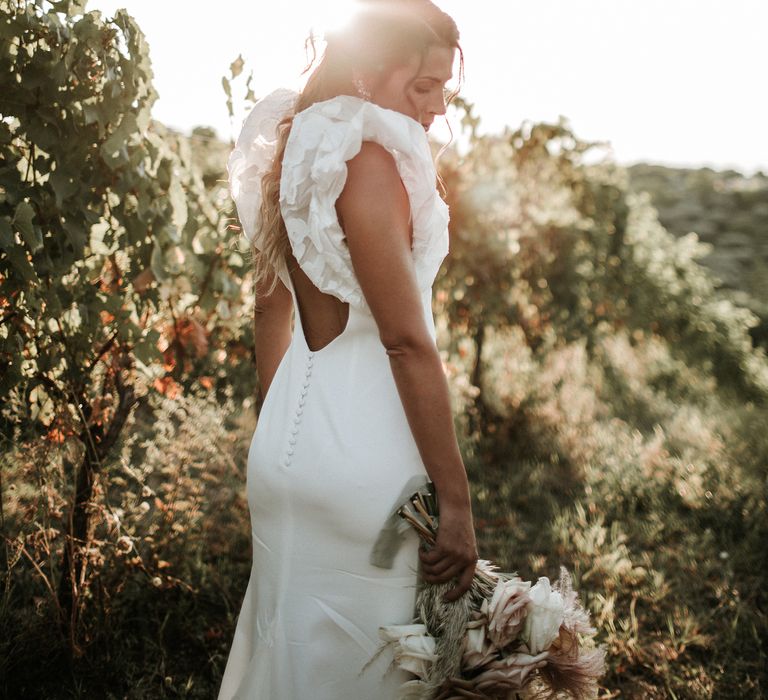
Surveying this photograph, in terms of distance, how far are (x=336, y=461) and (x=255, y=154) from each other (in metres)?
0.80

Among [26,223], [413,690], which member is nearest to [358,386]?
[413,690]

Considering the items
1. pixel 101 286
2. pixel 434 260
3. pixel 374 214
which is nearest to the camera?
pixel 374 214

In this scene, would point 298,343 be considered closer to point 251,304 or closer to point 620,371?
point 251,304

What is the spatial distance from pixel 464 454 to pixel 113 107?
3.44m

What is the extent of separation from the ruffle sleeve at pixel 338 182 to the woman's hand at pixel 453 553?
0.46 meters

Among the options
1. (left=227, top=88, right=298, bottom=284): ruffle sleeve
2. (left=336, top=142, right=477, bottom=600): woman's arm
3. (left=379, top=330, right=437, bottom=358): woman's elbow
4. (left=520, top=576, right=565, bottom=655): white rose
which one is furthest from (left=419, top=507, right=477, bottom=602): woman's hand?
(left=227, top=88, right=298, bottom=284): ruffle sleeve

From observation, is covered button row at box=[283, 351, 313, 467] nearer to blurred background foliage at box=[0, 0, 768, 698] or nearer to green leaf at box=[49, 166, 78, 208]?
blurred background foliage at box=[0, 0, 768, 698]

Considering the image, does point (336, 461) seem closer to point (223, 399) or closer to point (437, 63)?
point (437, 63)

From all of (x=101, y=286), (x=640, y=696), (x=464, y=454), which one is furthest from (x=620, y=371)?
(x=101, y=286)

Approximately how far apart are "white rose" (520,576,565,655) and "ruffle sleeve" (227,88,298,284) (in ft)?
2.92

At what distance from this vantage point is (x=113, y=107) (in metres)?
2.04

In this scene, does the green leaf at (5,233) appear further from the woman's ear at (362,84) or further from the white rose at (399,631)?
the white rose at (399,631)

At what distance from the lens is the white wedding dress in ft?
4.39

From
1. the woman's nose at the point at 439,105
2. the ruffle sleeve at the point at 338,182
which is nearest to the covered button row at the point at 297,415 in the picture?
the ruffle sleeve at the point at 338,182
